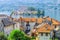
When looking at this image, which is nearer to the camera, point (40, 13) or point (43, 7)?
point (43, 7)

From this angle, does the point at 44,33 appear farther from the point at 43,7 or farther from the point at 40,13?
the point at 40,13

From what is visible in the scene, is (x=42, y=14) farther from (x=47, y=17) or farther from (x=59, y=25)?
(x=59, y=25)

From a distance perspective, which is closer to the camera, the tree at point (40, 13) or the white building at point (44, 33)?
the white building at point (44, 33)

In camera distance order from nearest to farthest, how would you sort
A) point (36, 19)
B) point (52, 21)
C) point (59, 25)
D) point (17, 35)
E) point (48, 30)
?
point (17, 35) → point (48, 30) → point (59, 25) → point (52, 21) → point (36, 19)

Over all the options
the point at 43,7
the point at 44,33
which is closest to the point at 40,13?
the point at 43,7

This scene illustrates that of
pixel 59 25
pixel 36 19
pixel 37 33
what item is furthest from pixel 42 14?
pixel 37 33

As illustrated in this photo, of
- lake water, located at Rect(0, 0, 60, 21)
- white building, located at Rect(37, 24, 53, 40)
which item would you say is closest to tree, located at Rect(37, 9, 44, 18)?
lake water, located at Rect(0, 0, 60, 21)

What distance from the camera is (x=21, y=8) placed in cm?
657

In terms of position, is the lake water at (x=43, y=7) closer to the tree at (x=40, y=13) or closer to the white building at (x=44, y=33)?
the tree at (x=40, y=13)

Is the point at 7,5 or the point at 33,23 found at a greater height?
the point at 7,5

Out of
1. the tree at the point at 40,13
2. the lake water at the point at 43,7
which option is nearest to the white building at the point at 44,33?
the lake water at the point at 43,7

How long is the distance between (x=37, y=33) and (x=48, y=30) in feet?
0.89

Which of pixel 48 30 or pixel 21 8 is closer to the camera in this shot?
pixel 48 30

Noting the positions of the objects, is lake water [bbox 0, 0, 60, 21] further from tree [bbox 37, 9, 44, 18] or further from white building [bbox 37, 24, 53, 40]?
white building [bbox 37, 24, 53, 40]
